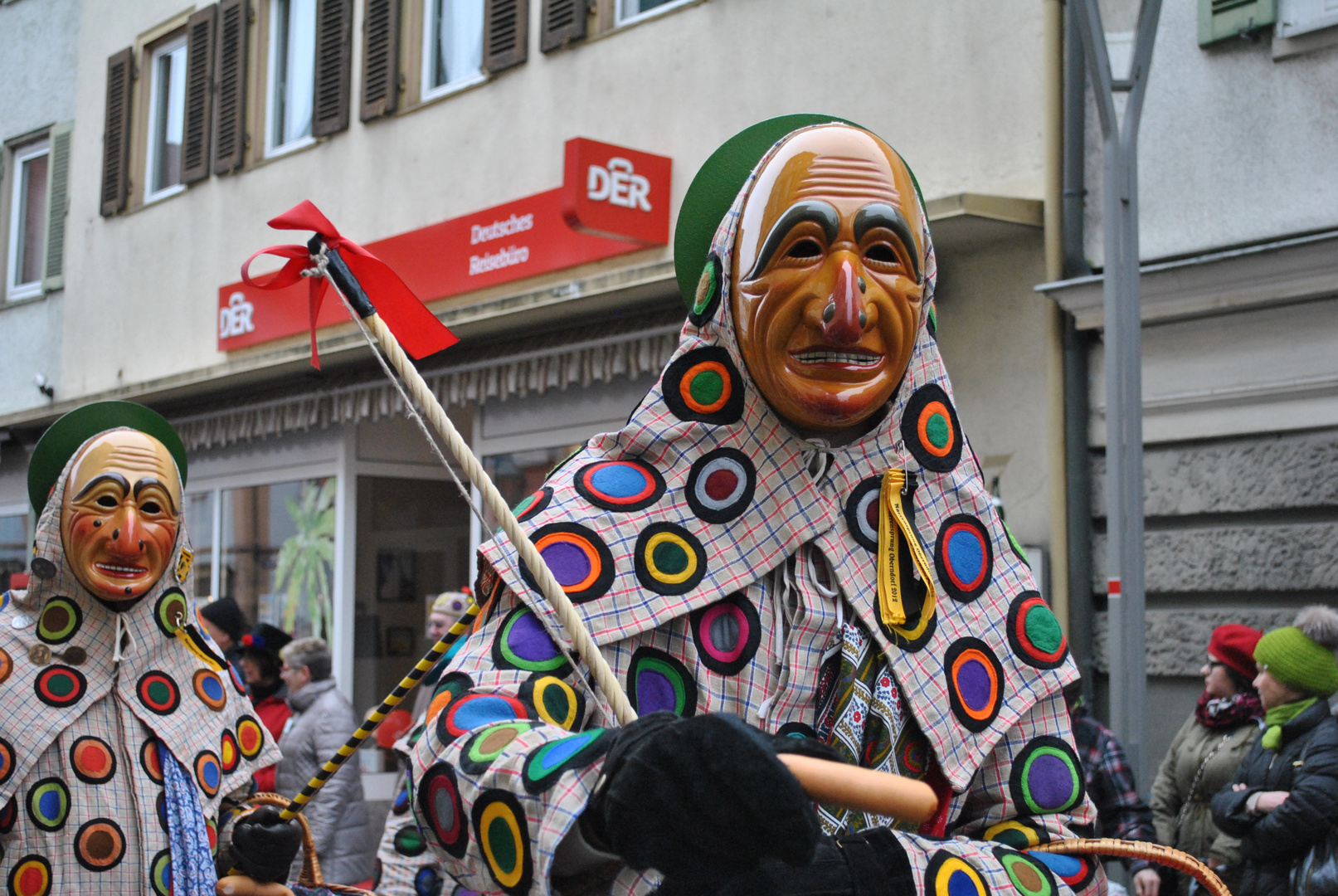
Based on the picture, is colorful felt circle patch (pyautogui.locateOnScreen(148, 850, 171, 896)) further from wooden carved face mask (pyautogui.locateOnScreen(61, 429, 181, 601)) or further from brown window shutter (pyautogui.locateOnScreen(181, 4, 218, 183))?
brown window shutter (pyautogui.locateOnScreen(181, 4, 218, 183))

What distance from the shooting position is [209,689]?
4.21 m

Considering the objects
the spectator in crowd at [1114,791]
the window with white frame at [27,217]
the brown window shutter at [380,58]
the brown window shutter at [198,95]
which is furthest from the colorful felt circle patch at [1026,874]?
the window with white frame at [27,217]

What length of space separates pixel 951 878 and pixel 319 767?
528 centimetres

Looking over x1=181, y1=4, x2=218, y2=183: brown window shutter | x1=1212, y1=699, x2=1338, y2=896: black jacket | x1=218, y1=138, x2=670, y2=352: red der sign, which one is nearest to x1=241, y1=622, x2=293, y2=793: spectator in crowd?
x1=218, y1=138, x2=670, y2=352: red der sign

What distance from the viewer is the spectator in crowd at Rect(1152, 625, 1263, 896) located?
15.8 ft

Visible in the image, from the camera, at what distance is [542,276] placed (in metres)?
9.27

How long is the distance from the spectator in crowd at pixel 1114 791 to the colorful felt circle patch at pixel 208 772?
2351 mm

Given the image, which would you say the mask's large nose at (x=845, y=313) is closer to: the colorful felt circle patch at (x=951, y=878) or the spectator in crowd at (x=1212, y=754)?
the colorful felt circle patch at (x=951, y=878)

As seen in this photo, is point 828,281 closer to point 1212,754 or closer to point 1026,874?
point 1026,874

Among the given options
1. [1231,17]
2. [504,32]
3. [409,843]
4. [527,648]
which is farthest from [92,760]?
[504,32]

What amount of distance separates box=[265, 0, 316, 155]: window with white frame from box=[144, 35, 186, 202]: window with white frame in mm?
1433

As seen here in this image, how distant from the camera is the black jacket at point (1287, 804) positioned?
171 inches

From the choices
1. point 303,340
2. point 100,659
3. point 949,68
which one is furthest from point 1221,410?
point 303,340

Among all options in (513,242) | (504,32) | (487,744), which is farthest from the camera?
(504,32)
